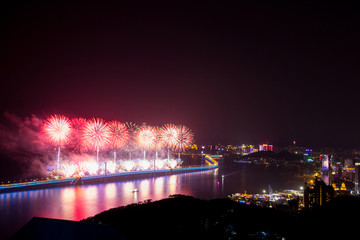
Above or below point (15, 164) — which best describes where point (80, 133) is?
above

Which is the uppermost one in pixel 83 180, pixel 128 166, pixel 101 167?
pixel 101 167

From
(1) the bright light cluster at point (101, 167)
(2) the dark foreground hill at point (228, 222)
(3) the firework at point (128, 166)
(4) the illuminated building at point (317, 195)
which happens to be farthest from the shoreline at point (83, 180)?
(4) the illuminated building at point (317, 195)

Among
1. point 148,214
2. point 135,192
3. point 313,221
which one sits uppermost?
point 313,221

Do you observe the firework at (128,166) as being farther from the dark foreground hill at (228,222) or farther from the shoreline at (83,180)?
the dark foreground hill at (228,222)

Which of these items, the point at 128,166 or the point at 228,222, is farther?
the point at 128,166

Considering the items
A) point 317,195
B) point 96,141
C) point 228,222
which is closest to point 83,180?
point 96,141

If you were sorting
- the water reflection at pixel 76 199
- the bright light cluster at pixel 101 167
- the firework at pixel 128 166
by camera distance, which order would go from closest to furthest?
the water reflection at pixel 76 199
the bright light cluster at pixel 101 167
the firework at pixel 128 166

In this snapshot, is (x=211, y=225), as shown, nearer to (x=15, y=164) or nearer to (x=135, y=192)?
(x=135, y=192)

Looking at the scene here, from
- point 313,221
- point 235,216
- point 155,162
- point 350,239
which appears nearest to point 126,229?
point 235,216

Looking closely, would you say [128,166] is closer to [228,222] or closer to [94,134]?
[94,134]
